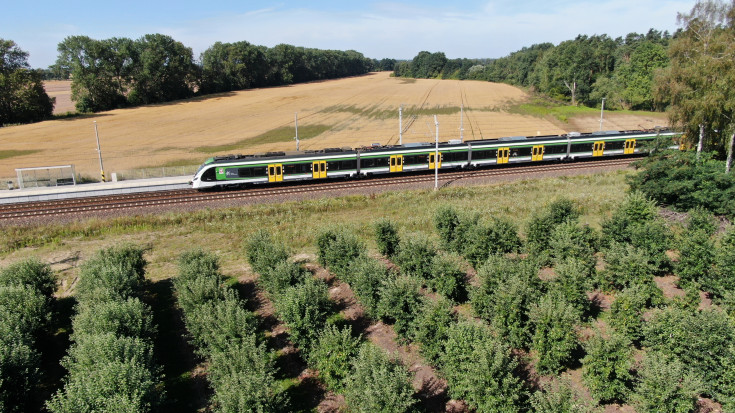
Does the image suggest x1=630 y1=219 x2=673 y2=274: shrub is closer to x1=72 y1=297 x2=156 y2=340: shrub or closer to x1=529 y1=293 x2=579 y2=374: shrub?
x1=529 y1=293 x2=579 y2=374: shrub

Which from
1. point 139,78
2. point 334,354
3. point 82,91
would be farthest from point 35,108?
point 334,354

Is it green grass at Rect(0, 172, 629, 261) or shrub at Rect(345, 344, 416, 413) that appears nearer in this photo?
shrub at Rect(345, 344, 416, 413)

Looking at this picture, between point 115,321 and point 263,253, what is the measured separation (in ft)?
25.6

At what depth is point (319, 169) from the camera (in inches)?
1578

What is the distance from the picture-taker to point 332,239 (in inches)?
925

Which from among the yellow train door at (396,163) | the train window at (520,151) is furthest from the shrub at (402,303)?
the train window at (520,151)

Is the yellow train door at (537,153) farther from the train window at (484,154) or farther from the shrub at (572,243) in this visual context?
the shrub at (572,243)

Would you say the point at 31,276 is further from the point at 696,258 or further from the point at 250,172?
the point at 696,258

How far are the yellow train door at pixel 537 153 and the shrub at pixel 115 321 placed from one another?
130ft

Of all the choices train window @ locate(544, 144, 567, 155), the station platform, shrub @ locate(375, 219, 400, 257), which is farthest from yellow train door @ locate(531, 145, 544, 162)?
the station platform

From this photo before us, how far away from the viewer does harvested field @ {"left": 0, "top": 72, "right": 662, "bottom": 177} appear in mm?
66375

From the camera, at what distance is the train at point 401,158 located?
3831 cm

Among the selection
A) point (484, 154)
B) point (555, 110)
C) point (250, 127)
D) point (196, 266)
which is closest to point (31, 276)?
point (196, 266)

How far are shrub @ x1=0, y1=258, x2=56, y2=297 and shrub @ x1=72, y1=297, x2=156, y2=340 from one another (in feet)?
18.5
